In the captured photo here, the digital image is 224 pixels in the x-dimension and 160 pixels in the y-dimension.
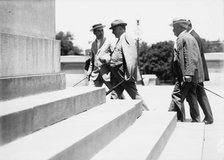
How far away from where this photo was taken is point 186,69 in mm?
6895

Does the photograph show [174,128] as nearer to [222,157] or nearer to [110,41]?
[222,157]

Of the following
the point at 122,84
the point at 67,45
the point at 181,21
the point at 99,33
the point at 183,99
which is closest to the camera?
the point at 183,99

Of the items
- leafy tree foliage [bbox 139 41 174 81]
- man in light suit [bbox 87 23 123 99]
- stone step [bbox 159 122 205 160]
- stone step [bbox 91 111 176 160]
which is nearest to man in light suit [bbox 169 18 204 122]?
stone step [bbox 159 122 205 160]

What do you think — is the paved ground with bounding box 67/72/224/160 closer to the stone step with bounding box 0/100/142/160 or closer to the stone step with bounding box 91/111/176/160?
the stone step with bounding box 91/111/176/160

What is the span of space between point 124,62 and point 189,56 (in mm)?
1425

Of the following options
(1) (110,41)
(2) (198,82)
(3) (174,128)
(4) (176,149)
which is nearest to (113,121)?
(4) (176,149)

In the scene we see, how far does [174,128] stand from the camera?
605 cm

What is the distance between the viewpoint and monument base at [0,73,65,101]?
3881 millimetres

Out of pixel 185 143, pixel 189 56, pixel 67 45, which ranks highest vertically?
pixel 67 45

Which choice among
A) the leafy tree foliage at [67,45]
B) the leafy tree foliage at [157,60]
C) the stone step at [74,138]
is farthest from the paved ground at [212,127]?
the leafy tree foliage at [67,45]

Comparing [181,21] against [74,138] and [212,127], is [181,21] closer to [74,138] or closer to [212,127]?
[212,127]

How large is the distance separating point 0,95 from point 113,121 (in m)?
1.26

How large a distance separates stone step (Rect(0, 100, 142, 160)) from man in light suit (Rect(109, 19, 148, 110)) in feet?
7.89

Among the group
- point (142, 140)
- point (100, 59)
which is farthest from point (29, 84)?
point (100, 59)
